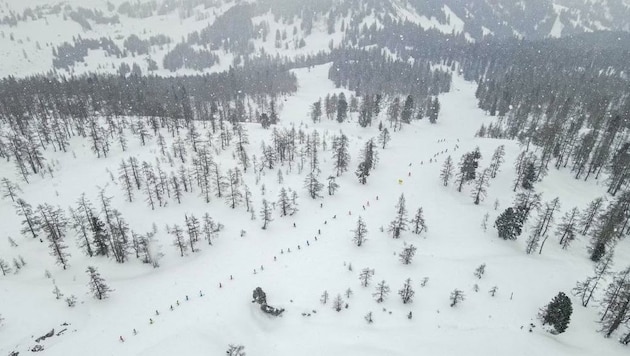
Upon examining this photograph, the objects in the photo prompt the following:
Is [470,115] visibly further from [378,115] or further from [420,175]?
[420,175]

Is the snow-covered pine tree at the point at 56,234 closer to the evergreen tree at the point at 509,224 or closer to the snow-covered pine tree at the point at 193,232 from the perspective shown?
the snow-covered pine tree at the point at 193,232

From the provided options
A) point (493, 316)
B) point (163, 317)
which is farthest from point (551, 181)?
point (163, 317)

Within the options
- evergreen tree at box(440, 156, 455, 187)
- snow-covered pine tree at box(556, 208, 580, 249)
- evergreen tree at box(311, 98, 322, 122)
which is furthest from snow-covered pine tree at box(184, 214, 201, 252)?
evergreen tree at box(311, 98, 322, 122)

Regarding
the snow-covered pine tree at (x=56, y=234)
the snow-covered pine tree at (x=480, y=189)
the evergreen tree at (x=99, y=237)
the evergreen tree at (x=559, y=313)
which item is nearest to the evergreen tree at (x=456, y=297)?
the evergreen tree at (x=559, y=313)

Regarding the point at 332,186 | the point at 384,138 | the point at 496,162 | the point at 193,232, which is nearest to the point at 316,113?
the point at 384,138

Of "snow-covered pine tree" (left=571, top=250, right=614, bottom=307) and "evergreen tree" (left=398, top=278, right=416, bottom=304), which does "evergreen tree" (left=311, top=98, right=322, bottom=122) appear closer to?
"evergreen tree" (left=398, top=278, right=416, bottom=304)
